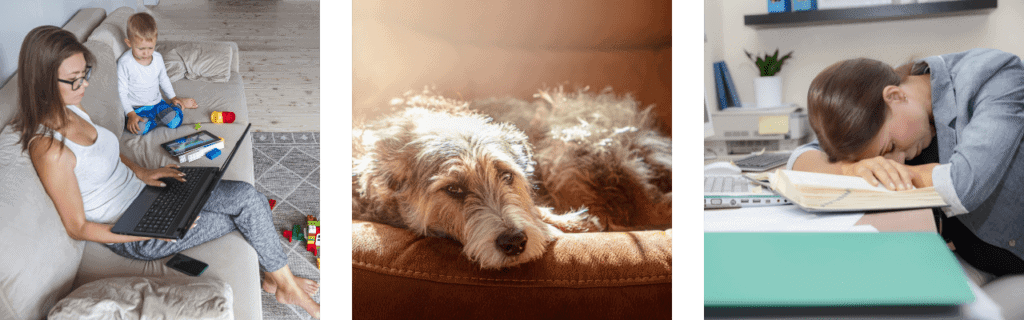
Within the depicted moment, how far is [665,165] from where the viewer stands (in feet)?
3.83

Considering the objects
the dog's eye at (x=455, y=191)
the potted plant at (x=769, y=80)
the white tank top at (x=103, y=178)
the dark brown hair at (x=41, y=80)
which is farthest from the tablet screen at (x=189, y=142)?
the potted plant at (x=769, y=80)

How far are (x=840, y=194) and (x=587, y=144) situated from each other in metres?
0.61

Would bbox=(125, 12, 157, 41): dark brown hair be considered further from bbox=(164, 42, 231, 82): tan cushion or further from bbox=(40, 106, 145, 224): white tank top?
bbox=(40, 106, 145, 224): white tank top

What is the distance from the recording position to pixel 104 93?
132cm

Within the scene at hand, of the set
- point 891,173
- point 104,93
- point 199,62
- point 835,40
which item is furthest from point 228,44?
point 891,173

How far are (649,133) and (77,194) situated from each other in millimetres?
1344

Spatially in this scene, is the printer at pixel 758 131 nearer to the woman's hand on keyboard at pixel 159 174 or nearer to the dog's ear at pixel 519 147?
the dog's ear at pixel 519 147

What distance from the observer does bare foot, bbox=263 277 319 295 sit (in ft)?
4.52

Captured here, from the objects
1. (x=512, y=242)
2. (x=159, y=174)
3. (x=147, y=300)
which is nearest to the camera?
(x=512, y=242)

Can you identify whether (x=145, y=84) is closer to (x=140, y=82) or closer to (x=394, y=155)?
(x=140, y=82)

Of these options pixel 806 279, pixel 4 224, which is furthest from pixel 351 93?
pixel 806 279

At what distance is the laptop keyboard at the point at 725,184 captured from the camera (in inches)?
51.2

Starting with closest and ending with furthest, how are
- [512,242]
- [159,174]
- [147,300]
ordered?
[512,242]
[147,300]
[159,174]

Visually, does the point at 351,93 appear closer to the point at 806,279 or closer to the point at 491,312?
the point at 491,312
